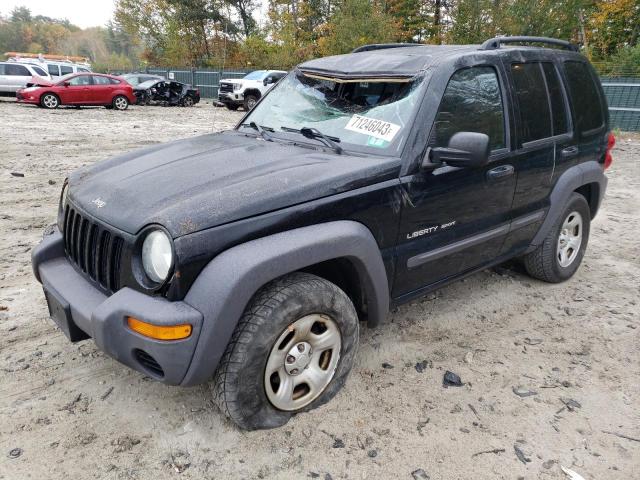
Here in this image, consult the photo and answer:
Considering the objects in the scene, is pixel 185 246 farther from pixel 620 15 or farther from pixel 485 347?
pixel 620 15

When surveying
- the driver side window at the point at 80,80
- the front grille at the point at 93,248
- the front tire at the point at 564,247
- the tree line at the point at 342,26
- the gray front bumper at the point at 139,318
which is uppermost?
the tree line at the point at 342,26

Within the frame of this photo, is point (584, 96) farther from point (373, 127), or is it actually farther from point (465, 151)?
point (373, 127)

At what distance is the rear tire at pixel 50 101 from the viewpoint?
1697 cm

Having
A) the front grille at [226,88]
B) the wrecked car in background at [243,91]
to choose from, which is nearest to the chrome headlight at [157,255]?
the wrecked car in background at [243,91]

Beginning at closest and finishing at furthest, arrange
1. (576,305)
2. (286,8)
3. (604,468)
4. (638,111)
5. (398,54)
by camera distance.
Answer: (604,468), (398,54), (576,305), (638,111), (286,8)

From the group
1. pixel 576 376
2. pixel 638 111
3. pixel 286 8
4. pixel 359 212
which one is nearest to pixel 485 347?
pixel 576 376

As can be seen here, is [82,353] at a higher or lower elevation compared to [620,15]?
lower

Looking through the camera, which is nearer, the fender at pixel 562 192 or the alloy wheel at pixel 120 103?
the fender at pixel 562 192

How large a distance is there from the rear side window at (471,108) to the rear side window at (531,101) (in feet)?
0.78

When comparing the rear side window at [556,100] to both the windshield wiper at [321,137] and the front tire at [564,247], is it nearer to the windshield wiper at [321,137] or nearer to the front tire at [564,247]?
the front tire at [564,247]

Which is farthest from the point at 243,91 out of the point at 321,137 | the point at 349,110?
the point at 321,137

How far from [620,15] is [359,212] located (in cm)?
3308

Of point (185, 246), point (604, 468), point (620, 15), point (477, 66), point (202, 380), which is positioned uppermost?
point (620, 15)

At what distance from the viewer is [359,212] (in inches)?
97.1
